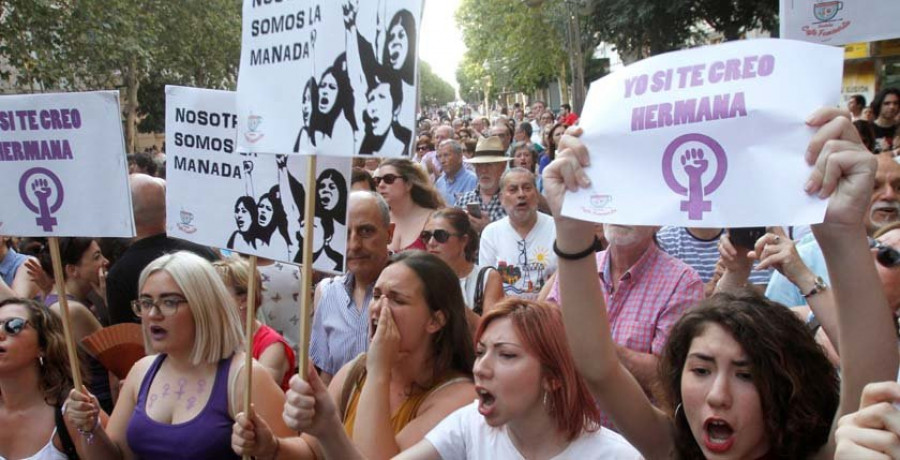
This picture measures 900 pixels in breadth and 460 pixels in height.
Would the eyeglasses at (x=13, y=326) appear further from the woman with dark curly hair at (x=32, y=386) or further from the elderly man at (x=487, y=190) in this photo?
the elderly man at (x=487, y=190)

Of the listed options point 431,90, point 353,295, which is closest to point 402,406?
point 353,295

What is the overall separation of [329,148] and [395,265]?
73cm

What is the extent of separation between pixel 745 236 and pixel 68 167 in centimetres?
294

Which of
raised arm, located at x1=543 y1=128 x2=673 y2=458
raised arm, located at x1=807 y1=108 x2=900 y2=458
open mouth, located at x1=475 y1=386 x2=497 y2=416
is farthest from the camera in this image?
open mouth, located at x1=475 y1=386 x2=497 y2=416

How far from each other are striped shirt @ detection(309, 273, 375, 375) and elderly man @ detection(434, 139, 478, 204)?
18.6ft

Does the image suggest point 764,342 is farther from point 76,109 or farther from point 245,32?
point 76,109

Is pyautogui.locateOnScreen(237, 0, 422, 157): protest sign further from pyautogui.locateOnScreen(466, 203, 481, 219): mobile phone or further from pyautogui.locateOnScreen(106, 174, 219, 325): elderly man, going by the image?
pyautogui.locateOnScreen(466, 203, 481, 219): mobile phone

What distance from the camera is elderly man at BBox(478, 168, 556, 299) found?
19.8 feet

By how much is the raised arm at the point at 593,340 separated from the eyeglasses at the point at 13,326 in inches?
102

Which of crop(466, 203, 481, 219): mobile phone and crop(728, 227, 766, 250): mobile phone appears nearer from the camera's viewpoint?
crop(728, 227, 766, 250): mobile phone

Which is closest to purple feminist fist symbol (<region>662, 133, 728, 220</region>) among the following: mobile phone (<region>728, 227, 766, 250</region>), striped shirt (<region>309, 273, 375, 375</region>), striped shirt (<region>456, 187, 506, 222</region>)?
mobile phone (<region>728, 227, 766, 250</region>)

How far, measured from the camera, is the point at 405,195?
6961 mm

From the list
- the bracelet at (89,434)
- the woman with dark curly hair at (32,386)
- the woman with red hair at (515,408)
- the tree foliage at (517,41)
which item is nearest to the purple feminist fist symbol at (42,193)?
the woman with dark curly hair at (32,386)

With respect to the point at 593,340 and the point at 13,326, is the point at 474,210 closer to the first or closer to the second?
the point at 13,326
